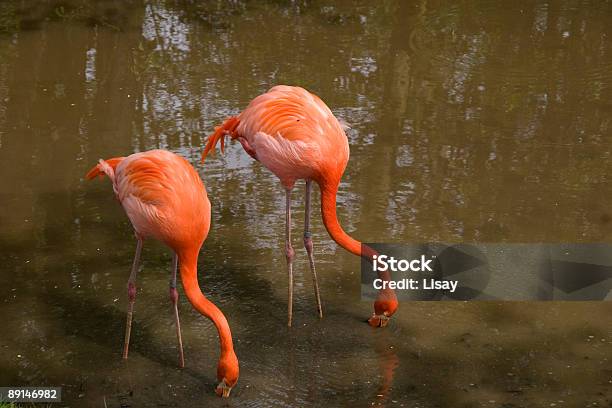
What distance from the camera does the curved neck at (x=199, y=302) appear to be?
15.3 ft

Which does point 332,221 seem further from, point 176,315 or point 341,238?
point 176,315

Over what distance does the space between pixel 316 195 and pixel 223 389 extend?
2.15 metres

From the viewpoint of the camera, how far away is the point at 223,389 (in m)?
4.76

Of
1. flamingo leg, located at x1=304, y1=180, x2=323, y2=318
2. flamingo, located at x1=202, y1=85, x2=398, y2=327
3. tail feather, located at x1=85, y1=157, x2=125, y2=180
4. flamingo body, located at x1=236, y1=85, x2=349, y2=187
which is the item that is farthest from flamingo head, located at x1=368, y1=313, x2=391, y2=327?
tail feather, located at x1=85, y1=157, x2=125, y2=180

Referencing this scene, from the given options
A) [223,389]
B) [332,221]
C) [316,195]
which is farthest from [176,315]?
[316,195]

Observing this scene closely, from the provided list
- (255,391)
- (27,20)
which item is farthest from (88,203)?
(27,20)

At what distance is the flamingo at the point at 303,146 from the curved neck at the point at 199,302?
66 centimetres

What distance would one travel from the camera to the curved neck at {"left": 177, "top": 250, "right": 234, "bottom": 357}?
4672mm

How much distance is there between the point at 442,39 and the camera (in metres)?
8.98

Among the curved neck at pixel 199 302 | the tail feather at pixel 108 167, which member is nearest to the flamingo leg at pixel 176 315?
the curved neck at pixel 199 302

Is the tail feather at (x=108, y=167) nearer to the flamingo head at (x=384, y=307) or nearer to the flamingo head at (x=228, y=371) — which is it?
the flamingo head at (x=228, y=371)

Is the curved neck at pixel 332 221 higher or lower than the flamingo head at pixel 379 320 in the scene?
higher

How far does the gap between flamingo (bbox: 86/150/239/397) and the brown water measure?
1.06 feet

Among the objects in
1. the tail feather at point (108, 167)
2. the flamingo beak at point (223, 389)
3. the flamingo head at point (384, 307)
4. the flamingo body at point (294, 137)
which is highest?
the flamingo body at point (294, 137)
